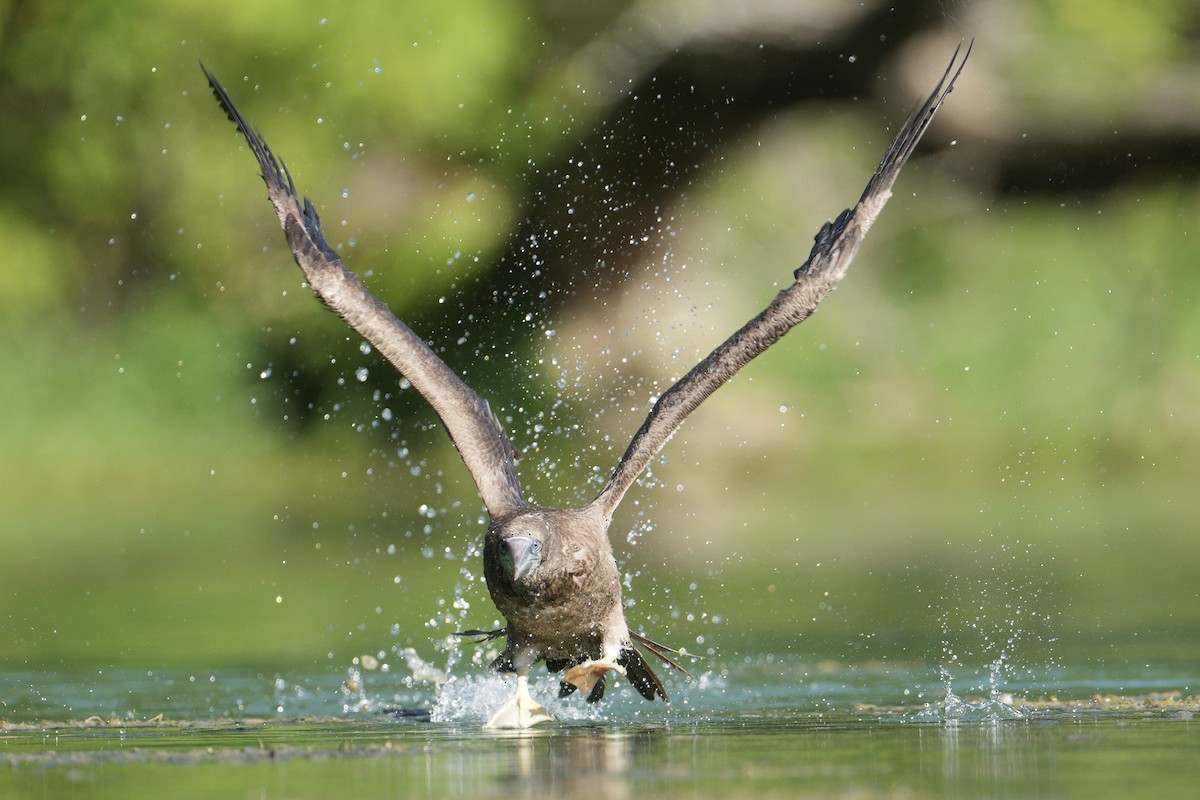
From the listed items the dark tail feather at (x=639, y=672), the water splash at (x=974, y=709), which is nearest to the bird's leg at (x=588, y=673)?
the dark tail feather at (x=639, y=672)

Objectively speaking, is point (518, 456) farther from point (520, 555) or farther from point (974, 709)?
point (974, 709)

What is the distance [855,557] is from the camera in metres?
15.0

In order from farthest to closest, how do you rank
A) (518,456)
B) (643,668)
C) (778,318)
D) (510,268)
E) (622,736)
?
(510,268), (518,456), (778,318), (643,668), (622,736)

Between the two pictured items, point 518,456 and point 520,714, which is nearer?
→ point 520,714

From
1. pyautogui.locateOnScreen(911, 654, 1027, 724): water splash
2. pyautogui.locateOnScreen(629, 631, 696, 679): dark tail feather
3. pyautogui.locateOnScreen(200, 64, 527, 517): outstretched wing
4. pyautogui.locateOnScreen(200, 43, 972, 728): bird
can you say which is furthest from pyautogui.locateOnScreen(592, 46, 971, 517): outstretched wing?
pyautogui.locateOnScreen(911, 654, 1027, 724): water splash

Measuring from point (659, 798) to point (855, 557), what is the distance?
28.8 ft

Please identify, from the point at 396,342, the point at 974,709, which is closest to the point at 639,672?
the point at 974,709

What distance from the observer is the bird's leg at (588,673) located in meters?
9.06

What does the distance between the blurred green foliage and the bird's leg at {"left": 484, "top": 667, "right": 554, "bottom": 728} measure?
404 inches

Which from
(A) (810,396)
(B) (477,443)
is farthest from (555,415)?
(B) (477,443)

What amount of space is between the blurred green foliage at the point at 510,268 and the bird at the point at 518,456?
372 inches

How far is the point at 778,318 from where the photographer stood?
376 inches

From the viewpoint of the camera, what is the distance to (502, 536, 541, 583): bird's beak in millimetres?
8773

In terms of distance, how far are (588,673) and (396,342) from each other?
5.93ft
